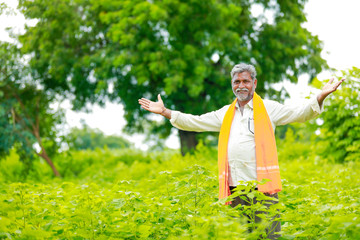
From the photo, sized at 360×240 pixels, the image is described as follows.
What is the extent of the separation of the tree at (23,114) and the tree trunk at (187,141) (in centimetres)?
499

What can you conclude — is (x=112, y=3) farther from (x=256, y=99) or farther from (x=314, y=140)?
(x=256, y=99)

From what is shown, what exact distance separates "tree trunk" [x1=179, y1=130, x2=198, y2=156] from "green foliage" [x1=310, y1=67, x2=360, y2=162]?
5735 millimetres

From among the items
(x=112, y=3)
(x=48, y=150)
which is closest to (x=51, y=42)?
(x=112, y=3)

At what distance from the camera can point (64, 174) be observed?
56.0 feet

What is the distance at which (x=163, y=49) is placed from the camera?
15.2 meters

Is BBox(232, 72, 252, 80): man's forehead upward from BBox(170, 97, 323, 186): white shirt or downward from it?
upward

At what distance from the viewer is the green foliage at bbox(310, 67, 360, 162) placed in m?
12.4

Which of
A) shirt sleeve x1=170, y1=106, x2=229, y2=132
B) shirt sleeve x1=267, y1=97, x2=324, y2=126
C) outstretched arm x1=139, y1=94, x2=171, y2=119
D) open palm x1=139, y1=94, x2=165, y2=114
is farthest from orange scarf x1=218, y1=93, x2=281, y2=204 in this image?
open palm x1=139, y1=94, x2=165, y2=114

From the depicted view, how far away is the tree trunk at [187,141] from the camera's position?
57.7 ft

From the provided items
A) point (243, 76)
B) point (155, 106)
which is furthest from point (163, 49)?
point (243, 76)

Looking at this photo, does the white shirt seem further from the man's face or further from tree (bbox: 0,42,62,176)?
tree (bbox: 0,42,62,176)

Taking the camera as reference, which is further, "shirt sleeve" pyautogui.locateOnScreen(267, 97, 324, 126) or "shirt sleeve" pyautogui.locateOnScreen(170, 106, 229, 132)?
"shirt sleeve" pyautogui.locateOnScreen(170, 106, 229, 132)

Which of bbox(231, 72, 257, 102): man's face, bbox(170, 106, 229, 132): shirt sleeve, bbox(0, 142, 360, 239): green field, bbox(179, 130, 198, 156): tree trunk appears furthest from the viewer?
bbox(179, 130, 198, 156): tree trunk

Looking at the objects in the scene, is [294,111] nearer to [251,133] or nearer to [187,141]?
[251,133]
